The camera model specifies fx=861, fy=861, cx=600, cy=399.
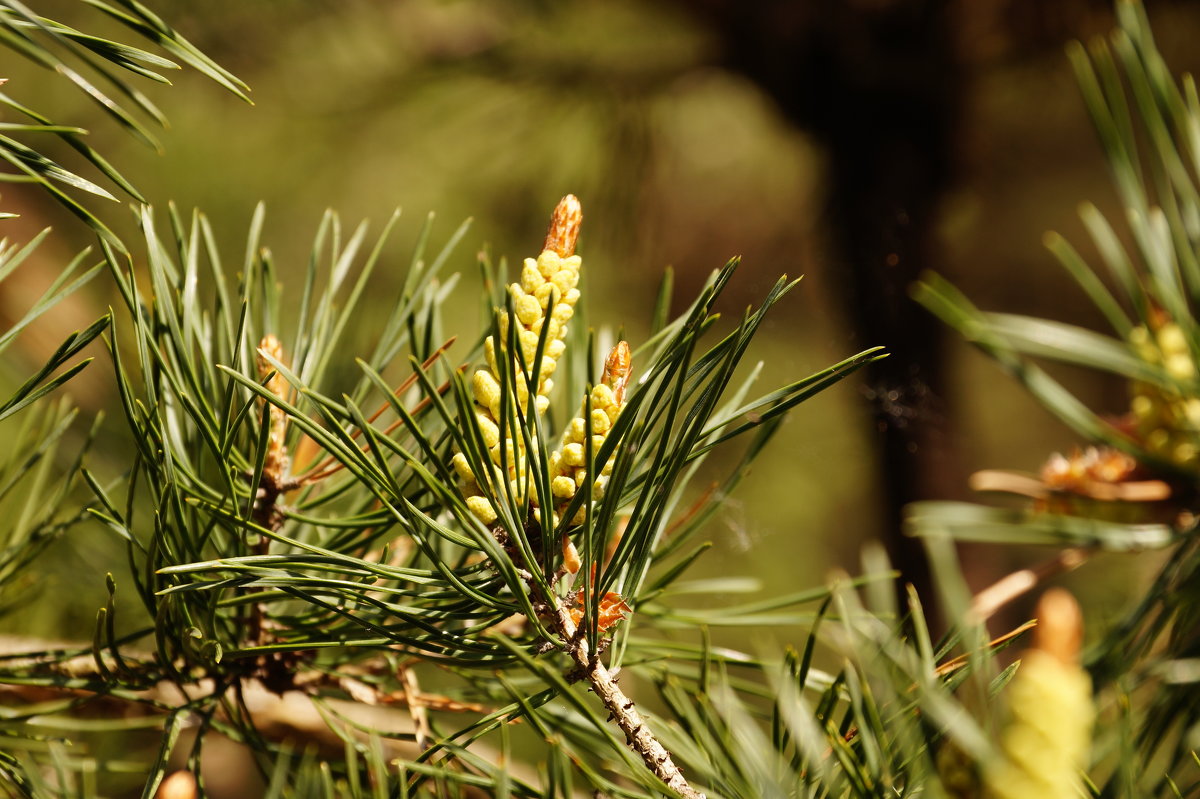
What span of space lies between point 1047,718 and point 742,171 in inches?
42.0

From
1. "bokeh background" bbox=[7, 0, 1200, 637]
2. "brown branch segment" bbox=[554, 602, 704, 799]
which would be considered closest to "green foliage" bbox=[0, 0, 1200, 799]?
"brown branch segment" bbox=[554, 602, 704, 799]

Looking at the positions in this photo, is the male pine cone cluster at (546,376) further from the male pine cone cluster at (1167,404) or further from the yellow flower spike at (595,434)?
the male pine cone cluster at (1167,404)

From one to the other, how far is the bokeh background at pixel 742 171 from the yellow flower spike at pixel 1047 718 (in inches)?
16.4

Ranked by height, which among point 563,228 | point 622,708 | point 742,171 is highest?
point 742,171

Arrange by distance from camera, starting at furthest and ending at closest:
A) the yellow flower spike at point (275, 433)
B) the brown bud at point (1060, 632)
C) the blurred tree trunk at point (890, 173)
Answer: the blurred tree trunk at point (890, 173) < the yellow flower spike at point (275, 433) < the brown bud at point (1060, 632)

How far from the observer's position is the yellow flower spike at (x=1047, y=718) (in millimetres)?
131

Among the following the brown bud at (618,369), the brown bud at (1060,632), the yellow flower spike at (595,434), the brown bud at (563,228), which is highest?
the brown bud at (563,228)

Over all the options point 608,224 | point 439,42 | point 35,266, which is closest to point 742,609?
point 608,224

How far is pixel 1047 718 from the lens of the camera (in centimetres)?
13

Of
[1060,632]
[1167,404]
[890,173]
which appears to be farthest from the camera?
[890,173]

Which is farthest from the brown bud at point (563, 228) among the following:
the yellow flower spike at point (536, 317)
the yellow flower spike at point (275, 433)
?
the yellow flower spike at point (275, 433)

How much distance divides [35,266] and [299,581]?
0.84 meters

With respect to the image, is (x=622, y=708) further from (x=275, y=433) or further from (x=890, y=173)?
(x=890, y=173)

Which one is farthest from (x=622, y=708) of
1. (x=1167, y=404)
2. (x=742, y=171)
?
(x=742, y=171)
